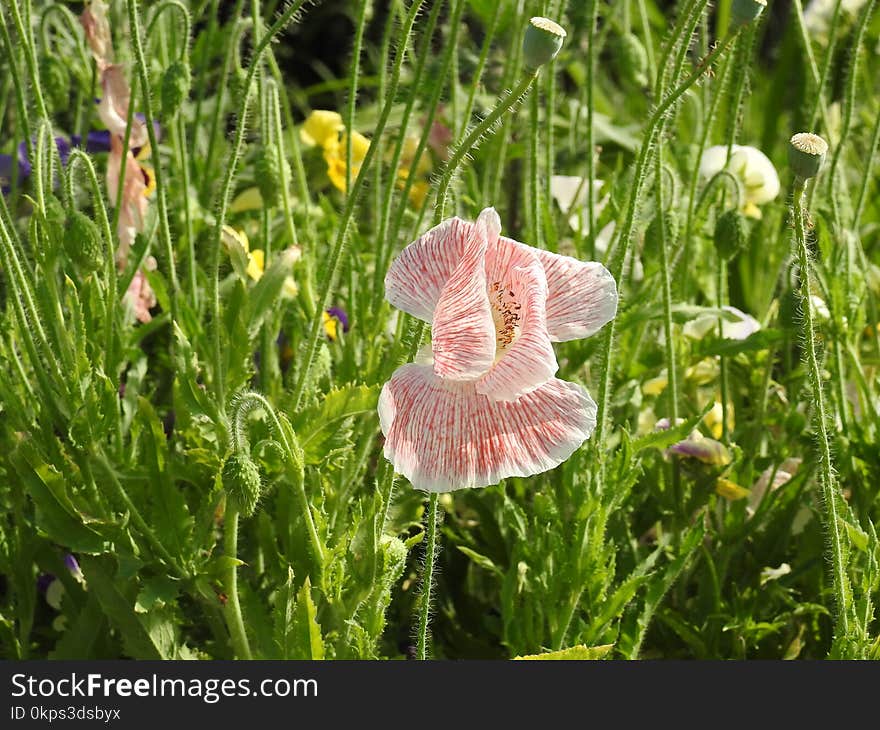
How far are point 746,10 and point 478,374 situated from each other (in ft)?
1.51

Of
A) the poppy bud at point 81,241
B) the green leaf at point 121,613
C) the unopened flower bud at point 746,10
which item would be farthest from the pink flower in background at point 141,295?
the unopened flower bud at point 746,10

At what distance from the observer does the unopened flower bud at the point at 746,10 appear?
3.99 feet

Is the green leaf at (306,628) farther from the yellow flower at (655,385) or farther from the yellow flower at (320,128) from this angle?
the yellow flower at (320,128)

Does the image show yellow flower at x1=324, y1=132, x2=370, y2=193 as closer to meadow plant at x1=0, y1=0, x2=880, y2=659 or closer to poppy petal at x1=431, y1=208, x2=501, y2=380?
meadow plant at x1=0, y1=0, x2=880, y2=659

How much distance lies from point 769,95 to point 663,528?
6.00 ft

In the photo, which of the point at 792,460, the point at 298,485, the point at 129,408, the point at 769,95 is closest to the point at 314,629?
the point at 298,485

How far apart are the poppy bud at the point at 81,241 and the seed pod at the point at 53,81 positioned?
49 centimetres

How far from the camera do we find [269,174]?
174 cm

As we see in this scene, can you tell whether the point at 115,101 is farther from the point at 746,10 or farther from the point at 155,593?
the point at 746,10

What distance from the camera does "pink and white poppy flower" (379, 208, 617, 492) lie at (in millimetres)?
1078

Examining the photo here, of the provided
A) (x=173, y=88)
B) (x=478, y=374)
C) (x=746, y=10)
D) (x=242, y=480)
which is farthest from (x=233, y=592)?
(x=746, y=10)

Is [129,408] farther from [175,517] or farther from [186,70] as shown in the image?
[186,70]

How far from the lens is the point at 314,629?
4.16 feet

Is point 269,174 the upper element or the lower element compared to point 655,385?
upper
